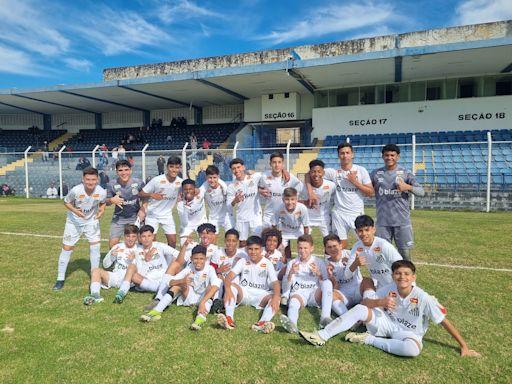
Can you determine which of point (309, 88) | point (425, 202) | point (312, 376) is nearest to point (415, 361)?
point (312, 376)

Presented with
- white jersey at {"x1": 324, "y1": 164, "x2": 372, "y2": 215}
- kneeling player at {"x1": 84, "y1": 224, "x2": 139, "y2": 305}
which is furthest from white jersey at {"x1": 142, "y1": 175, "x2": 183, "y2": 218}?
white jersey at {"x1": 324, "y1": 164, "x2": 372, "y2": 215}

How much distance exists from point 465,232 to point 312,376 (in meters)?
7.98

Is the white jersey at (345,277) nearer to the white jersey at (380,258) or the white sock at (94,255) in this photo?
the white jersey at (380,258)

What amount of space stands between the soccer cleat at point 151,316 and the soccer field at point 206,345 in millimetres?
67

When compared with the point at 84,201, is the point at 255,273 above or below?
below

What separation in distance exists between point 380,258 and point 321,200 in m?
1.59

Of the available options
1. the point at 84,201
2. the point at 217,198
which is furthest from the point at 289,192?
the point at 84,201

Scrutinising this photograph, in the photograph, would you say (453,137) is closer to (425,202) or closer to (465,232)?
(425,202)

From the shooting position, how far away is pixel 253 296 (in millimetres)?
4754

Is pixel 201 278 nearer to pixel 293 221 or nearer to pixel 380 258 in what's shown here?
pixel 293 221

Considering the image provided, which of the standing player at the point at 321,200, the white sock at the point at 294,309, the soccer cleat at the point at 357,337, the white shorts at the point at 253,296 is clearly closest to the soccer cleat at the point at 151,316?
the white shorts at the point at 253,296

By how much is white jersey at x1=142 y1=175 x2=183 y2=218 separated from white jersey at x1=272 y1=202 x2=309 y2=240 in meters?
1.89

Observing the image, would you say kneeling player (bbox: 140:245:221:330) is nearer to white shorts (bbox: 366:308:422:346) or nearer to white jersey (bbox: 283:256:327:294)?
white jersey (bbox: 283:256:327:294)

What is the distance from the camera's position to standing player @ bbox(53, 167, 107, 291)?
558 centimetres
